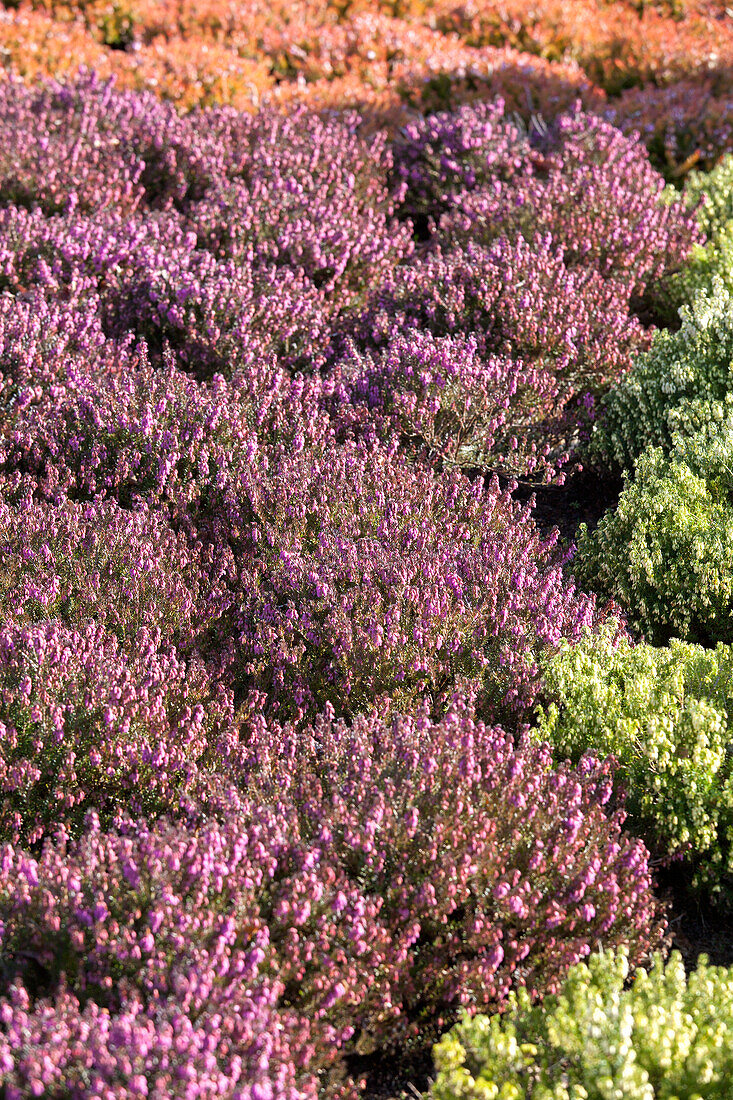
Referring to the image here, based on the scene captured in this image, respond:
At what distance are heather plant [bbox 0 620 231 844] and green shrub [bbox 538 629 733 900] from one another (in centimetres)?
104

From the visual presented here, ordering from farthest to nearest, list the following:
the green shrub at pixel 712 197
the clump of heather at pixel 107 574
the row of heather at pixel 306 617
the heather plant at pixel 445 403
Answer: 1. the green shrub at pixel 712 197
2. the heather plant at pixel 445 403
3. the clump of heather at pixel 107 574
4. the row of heather at pixel 306 617

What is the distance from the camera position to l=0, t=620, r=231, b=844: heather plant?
9.21 feet

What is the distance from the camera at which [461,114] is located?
7102mm

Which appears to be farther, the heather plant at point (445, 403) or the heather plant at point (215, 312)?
the heather plant at point (215, 312)

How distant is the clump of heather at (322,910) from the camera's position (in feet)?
6.89

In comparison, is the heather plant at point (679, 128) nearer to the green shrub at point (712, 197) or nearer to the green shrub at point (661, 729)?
the green shrub at point (712, 197)

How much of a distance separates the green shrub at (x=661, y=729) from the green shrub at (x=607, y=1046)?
62 cm

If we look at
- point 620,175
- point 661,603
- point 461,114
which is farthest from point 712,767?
point 461,114

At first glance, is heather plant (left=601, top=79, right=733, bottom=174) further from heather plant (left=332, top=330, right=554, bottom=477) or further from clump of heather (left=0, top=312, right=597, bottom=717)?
clump of heather (left=0, top=312, right=597, bottom=717)

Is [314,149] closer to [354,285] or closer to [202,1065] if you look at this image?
[354,285]

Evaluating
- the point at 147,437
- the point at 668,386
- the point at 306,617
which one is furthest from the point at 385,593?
the point at 668,386

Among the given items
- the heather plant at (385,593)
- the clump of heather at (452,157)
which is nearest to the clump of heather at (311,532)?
the heather plant at (385,593)

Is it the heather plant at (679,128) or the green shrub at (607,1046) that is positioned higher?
the heather plant at (679,128)

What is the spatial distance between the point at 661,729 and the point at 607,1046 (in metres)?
1.04
